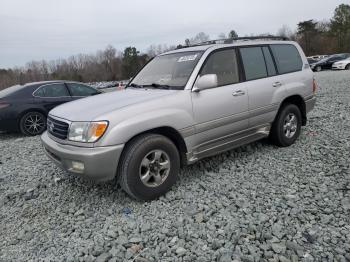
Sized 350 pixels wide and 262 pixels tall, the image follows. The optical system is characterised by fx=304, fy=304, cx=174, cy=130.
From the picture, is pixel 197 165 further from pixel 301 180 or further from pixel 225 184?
pixel 301 180

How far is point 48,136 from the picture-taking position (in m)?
4.02

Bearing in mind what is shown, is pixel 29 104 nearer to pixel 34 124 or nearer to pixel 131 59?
pixel 34 124

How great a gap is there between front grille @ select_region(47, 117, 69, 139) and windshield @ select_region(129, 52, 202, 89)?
138 centimetres

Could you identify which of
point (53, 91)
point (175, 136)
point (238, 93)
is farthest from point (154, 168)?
point (53, 91)

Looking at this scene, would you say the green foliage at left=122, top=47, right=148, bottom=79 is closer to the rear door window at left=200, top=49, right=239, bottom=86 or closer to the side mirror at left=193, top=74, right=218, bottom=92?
the rear door window at left=200, top=49, right=239, bottom=86

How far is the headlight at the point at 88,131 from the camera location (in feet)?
10.7

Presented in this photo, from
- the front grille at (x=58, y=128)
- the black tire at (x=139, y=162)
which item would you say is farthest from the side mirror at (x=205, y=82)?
the front grille at (x=58, y=128)

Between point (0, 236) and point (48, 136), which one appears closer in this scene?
point (0, 236)

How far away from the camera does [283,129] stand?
16.9ft

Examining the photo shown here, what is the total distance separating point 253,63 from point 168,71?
1356 millimetres

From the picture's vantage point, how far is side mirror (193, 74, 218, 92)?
3.83m

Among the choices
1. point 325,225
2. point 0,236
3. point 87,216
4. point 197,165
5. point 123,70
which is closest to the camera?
point 325,225

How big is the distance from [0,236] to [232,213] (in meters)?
2.49

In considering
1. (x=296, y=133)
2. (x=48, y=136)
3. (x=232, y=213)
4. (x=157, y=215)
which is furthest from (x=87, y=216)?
(x=296, y=133)
